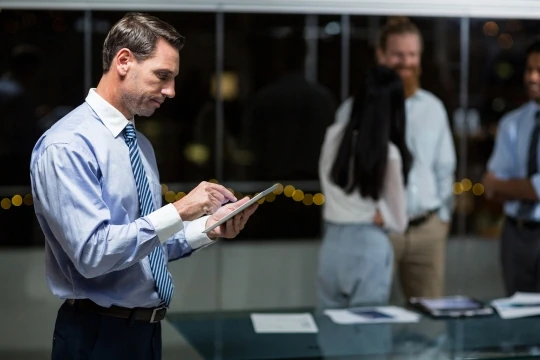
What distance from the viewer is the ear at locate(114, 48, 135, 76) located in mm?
2479

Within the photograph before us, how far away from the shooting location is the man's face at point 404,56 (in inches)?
195

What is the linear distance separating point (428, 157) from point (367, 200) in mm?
1043

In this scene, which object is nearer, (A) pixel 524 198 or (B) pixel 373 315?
(B) pixel 373 315

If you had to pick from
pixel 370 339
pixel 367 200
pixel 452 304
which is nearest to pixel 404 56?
pixel 367 200

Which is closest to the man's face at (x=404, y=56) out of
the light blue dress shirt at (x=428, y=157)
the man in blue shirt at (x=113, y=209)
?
the light blue dress shirt at (x=428, y=157)

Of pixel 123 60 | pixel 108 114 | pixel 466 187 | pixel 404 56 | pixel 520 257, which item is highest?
pixel 404 56

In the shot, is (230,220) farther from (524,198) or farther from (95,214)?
(524,198)

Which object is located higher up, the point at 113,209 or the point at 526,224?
the point at 113,209

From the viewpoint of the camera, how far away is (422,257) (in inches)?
195

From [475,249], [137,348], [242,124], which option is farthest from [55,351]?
[475,249]

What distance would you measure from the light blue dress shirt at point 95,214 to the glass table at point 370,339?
0.80 metres

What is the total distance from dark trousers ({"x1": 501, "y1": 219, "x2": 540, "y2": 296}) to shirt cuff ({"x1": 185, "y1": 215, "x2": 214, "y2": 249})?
2.38m

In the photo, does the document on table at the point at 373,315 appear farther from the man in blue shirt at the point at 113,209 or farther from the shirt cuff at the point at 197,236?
the man in blue shirt at the point at 113,209

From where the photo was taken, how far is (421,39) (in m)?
5.40
